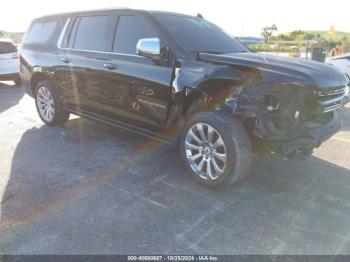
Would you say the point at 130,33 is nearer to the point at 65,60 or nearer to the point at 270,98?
the point at 65,60

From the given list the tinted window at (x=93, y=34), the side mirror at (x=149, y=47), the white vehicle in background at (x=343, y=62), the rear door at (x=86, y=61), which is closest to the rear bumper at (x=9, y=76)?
the rear door at (x=86, y=61)

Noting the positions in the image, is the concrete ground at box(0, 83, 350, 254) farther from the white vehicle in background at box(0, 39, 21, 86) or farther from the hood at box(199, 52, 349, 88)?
the white vehicle in background at box(0, 39, 21, 86)

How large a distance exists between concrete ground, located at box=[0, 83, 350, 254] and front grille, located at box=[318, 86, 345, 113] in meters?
0.88

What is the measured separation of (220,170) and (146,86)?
1.32 meters

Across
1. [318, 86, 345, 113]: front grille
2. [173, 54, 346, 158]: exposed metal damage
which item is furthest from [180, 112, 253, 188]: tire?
[318, 86, 345, 113]: front grille

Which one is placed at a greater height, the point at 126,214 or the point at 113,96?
the point at 113,96

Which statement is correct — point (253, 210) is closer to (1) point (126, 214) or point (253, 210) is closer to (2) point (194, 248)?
(2) point (194, 248)

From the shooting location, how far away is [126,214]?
3018mm

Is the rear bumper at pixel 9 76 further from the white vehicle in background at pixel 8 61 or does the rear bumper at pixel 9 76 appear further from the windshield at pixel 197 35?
the windshield at pixel 197 35

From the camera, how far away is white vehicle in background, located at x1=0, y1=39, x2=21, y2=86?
984 centimetres

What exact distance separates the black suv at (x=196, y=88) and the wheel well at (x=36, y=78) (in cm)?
60

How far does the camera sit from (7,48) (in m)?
10.0

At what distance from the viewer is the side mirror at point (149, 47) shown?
3.62 metres

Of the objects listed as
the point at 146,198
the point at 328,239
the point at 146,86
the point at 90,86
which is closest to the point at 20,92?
the point at 90,86
